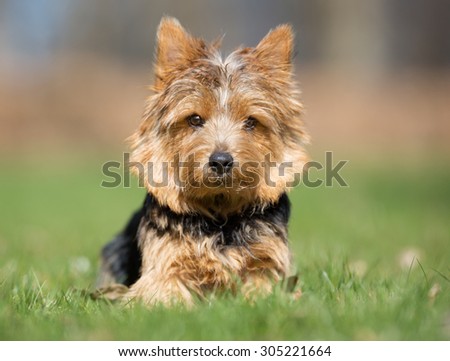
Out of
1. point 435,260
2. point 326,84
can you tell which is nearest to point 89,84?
point 326,84

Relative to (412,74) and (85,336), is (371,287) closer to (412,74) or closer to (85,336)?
(85,336)

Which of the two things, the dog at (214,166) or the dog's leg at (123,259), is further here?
the dog's leg at (123,259)

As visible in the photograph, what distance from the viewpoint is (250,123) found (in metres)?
4.38

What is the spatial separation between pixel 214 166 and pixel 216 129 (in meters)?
0.25

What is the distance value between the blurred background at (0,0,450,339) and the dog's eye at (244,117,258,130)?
3.41 ft

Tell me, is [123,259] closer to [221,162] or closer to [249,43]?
[221,162]

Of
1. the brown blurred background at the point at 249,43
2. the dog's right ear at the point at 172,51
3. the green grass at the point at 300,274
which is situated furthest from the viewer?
the brown blurred background at the point at 249,43

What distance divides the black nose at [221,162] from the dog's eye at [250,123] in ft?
1.06

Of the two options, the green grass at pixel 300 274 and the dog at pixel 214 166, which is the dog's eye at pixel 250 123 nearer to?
the dog at pixel 214 166

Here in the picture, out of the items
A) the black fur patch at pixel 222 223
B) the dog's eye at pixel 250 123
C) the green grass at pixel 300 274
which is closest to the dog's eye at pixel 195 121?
the dog's eye at pixel 250 123

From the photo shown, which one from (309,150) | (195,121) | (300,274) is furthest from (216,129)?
(309,150)

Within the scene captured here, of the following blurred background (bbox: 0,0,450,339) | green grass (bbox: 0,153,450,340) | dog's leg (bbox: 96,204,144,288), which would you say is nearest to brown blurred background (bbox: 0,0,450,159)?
blurred background (bbox: 0,0,450,339)

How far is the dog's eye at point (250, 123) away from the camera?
4355mm

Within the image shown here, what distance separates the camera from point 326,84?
2152 cm
